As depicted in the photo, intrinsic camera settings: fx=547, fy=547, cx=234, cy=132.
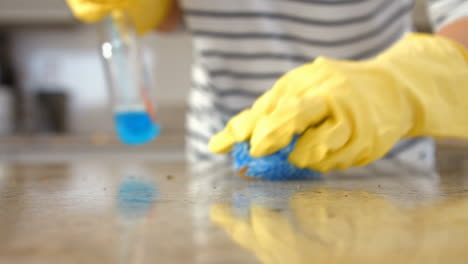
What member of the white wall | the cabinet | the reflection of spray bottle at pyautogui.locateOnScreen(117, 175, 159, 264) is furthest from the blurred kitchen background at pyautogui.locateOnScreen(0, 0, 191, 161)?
the reflection of spray bottle at pyautogui.locateOnScreen(117, 175, 159, 264)

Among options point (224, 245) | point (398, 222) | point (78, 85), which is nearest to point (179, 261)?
point (224, 245)

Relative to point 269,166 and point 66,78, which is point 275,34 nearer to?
point 269,166

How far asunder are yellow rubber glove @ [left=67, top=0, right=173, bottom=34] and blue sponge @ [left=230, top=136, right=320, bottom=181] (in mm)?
546

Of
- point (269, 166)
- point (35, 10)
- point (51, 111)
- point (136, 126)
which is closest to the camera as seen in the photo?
point (269, 166)

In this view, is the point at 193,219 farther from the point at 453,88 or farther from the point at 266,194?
the point at 453,88

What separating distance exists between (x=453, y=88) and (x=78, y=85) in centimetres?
284

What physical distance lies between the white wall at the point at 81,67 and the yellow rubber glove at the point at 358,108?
2.51 m

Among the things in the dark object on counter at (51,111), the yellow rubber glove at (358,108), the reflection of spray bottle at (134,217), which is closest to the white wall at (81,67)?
the dark object on counter at (51,111)

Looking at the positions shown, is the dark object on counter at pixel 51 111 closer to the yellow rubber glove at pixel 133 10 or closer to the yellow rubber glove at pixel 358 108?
the yellow rubber glove at pixel 133 10

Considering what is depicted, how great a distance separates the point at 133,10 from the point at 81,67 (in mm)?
2246

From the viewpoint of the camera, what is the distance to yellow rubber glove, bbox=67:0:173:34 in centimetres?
103

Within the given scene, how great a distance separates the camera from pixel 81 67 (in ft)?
10.6

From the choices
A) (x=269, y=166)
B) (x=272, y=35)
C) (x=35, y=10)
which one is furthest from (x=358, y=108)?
(x=35, y=10)

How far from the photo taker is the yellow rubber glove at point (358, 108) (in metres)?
0.56
